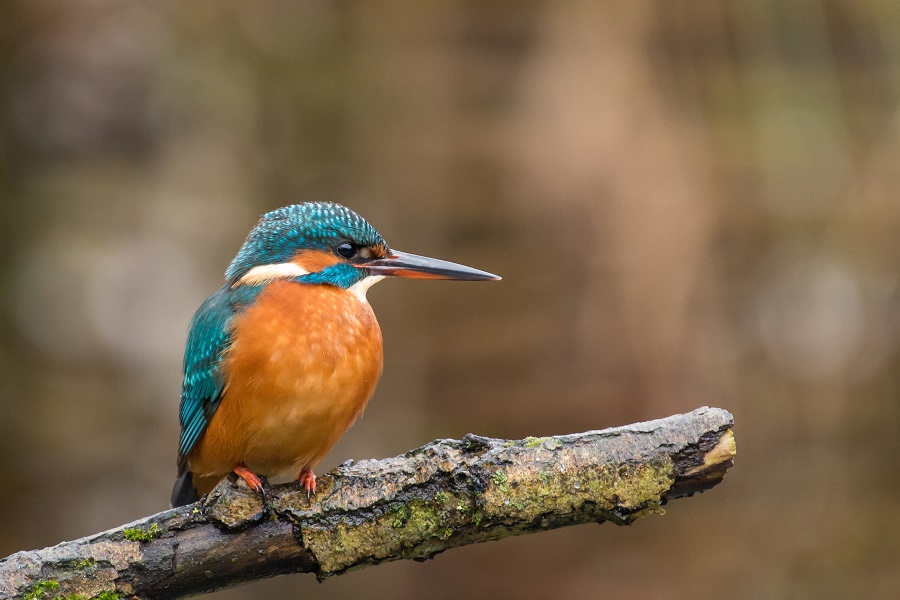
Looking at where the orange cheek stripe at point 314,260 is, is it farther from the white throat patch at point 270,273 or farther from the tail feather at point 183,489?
the tail feather at point 183,489

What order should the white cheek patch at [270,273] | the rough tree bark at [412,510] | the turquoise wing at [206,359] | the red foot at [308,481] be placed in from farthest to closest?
the white cheek patch at [270,273], the turquoise wing at [206,359], the red foot at [308,481], the rough tree bark at [412,510]

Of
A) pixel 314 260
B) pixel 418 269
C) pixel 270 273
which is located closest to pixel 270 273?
pixel 270 273

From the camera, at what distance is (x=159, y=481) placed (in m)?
5.25

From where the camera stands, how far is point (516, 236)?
482cm

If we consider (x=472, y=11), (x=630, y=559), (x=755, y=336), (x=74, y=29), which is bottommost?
(x=630, y=559)

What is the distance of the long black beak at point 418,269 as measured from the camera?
284cm

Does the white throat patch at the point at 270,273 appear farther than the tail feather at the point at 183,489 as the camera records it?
No

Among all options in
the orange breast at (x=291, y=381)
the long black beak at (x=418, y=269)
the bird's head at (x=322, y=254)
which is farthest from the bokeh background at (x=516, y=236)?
the orange breast at (x=291, y=381)

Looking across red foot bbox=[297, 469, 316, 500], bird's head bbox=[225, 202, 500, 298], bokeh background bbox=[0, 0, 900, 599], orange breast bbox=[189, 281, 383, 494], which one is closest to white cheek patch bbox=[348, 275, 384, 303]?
bird's head bbox=[225, 202, 500, 298]

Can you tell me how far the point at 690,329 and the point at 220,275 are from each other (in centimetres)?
257

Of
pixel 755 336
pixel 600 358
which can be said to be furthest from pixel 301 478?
pixel 755 336

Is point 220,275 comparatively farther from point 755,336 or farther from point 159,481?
point 755,336

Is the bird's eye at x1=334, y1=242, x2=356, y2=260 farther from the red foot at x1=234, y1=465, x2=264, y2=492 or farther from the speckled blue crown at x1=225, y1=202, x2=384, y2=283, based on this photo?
the red foot at x1=234, y1=465, x2=264, y2=492

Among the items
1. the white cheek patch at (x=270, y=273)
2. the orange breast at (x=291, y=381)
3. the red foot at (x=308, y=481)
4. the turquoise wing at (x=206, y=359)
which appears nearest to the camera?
the red foot at (x=308, y=481)
